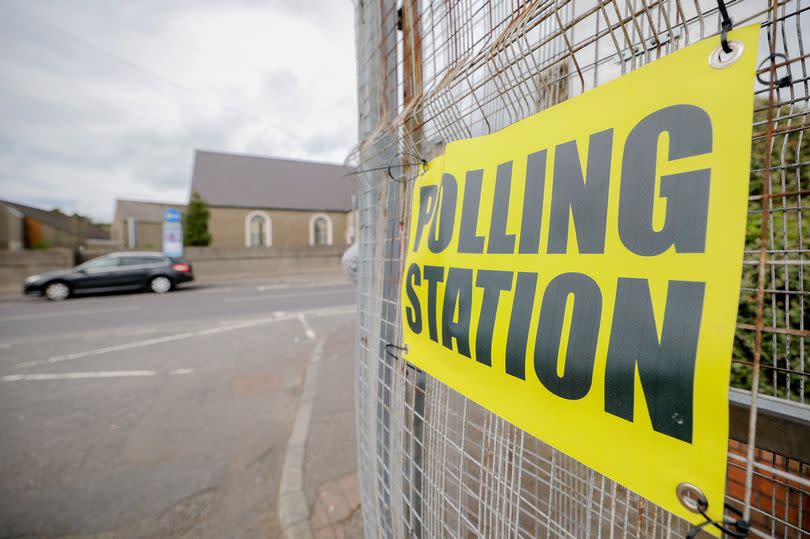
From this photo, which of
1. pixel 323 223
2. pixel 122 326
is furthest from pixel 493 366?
pixel 323 223

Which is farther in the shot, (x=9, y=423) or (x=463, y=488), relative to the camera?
(x=9, y=423)

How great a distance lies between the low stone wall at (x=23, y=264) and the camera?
13.3 meters

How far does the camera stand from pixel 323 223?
109ft

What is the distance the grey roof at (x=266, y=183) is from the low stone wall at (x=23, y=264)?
15489 mm

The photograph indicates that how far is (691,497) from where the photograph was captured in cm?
53

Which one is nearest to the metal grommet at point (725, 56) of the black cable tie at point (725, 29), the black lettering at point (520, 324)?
the black cable tie at point (725, 29)

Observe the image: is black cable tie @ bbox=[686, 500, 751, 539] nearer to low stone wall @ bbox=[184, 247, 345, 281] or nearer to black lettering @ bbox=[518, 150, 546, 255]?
black lettering @ bbox=[518, 150, 546, 255]

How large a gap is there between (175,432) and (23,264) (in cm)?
1587

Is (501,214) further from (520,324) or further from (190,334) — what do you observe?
(190,334)

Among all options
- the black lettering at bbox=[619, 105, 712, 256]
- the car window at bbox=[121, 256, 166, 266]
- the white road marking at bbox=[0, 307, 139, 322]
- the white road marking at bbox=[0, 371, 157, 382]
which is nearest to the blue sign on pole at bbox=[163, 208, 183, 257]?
the car window at bbox=[121, 256, 166, 266]

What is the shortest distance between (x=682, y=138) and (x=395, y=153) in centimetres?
89

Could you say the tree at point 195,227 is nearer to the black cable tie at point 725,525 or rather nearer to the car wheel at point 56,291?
the car wheel at point 56,291

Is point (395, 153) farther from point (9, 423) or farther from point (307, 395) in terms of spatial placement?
point (9, 423)

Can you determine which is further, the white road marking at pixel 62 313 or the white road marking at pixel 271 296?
the white road marking at pixel 271 296
